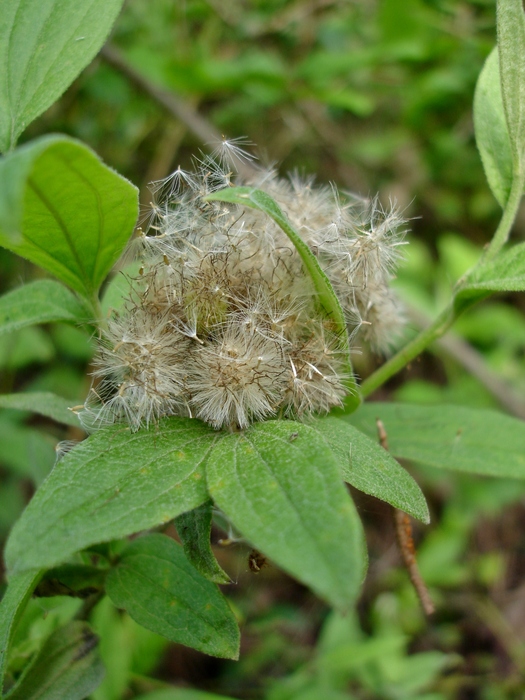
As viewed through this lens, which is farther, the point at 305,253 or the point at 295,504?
the point at 305,253

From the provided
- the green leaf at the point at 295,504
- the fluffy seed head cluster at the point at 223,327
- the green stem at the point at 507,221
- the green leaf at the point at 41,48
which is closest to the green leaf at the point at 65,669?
the fluffy seed head cluster at the point at 223,327

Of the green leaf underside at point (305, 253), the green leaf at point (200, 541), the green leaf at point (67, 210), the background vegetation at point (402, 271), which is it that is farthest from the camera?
the background vegetation at point (402, 271)

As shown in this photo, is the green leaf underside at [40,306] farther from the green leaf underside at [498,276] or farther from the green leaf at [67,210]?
the green leaf underside at [498,276]

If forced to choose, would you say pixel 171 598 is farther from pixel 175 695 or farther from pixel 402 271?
pixel 402 271

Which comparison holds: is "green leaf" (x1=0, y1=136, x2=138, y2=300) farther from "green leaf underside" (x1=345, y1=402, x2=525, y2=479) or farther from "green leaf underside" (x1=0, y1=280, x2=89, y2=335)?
"green leaf underside" (x1=345, y1=402, x2=525, y2=479)

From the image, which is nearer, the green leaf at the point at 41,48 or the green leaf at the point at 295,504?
the green leaf at the point at 295,504

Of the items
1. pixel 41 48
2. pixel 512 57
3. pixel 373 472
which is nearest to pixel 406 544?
pixel 373 472
